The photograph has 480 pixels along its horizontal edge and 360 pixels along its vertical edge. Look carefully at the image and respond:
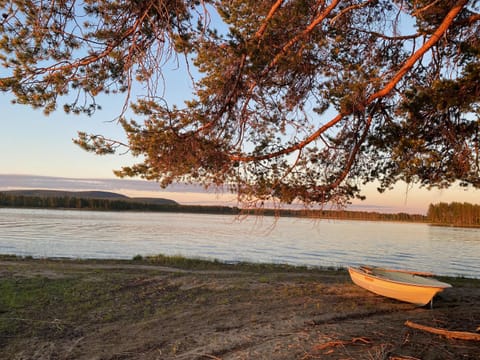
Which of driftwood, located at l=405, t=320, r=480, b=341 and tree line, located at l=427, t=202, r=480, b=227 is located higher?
tree line, located at l=427, t=202, r=480, b=227

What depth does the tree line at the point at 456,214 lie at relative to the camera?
76.6 meters

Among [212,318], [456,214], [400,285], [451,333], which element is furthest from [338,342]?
[456,214]

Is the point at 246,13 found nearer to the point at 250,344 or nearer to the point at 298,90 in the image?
the point at 298,90

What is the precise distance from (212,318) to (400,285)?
3808mm

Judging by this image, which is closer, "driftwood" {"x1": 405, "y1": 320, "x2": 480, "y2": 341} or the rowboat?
"driftwood" {"x1": 405, "y1": 320, "x2": 480, "y2": 341}

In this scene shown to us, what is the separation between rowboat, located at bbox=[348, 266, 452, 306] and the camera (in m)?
8.37

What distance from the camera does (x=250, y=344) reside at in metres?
6.09

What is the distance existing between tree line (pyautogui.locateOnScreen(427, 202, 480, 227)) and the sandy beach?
7452 cm

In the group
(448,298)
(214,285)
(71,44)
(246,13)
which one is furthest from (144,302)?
(448,298)

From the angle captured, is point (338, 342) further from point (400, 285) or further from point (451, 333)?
point (400, 285)

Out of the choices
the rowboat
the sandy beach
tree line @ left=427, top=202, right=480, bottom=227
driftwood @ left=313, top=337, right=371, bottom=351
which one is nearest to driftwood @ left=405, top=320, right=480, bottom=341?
the sandy beach

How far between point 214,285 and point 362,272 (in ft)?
11.5

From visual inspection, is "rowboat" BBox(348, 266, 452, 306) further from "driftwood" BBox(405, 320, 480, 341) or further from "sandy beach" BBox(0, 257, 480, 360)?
"driftwood" BBox(405, 320, 480, 341)

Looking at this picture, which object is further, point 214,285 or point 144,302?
point 214,285
